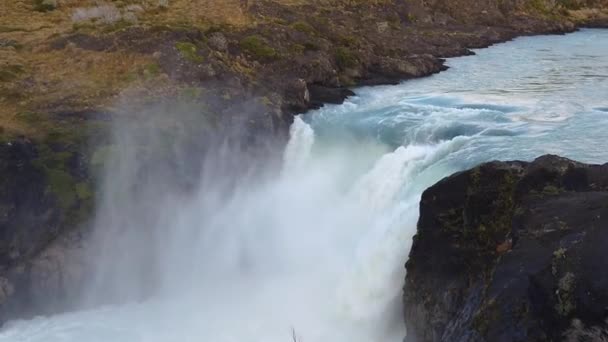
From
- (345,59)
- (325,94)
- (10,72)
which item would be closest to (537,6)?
(345,59)

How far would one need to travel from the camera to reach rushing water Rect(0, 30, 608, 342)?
19406 mm

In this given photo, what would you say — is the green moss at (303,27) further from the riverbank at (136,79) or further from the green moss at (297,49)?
the green moss at (297,49)

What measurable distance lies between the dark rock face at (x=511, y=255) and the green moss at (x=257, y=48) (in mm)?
21572

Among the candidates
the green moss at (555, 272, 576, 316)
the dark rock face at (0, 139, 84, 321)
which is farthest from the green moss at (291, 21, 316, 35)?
the green moss at (555, 272, 576, 316)

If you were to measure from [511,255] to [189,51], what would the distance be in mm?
23880

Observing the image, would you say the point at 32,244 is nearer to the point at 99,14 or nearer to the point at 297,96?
the point at 297,96

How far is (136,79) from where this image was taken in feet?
99.0

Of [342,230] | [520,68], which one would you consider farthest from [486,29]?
[342,230]

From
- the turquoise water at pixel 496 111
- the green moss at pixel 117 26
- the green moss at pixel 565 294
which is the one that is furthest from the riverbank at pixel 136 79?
the green moss at pixel 565 294

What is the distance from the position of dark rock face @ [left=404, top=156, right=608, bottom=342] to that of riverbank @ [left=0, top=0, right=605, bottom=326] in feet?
43.7

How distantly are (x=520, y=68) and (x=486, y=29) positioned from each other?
18.6 meters

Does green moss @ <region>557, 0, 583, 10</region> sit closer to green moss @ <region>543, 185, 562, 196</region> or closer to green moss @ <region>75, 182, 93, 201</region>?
green moss @ <region>543, 185, 562, 196</region>

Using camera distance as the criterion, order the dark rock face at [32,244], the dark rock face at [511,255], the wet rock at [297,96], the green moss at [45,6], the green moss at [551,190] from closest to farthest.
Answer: the dark rock face at [511,255], the green moss at [551,190], the dark rock face at [32,244], the wet rock at [297,96], the green moss at [45,6]

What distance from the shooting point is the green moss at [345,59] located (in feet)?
128
